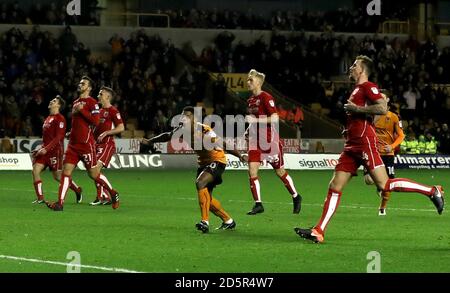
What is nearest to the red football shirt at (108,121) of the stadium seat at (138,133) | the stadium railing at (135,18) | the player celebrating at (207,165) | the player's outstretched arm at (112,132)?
the player's outstretched arm at (112,132)

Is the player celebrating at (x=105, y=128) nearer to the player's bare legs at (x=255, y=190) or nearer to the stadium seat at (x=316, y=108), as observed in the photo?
the player's bare legs at (x=255, y=190)

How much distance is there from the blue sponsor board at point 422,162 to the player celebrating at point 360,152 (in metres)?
24.0

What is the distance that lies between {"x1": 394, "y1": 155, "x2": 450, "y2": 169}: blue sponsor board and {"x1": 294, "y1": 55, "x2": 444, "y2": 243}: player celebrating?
2396cm

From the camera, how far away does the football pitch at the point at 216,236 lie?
Result: 12453 mm

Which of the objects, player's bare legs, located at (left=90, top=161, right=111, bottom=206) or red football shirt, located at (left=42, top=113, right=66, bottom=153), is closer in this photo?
red football shirt, located at (left=42, top=113, right=66, bottom=153)

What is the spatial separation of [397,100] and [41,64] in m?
13.9

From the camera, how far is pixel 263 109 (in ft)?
64.8

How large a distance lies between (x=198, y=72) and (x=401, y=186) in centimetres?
2676

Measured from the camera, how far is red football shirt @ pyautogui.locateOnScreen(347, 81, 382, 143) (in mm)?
14492

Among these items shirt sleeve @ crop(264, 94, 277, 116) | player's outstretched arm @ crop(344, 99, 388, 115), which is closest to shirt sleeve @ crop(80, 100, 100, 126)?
shirt sleeve @ crop(264, 94, 277, 116)

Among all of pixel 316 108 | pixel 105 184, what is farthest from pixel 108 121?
pixel 316 108

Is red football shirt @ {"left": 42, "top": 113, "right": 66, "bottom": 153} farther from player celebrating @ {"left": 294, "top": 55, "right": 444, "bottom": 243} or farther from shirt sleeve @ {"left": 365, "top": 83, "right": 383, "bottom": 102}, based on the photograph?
shirt sleeve @ {"left": 365, "top": 83, "right": 383, "bottom": 102}

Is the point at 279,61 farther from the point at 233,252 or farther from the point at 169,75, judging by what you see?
the point at 233,252

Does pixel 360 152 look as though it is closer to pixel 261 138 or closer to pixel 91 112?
pixel 261 138
